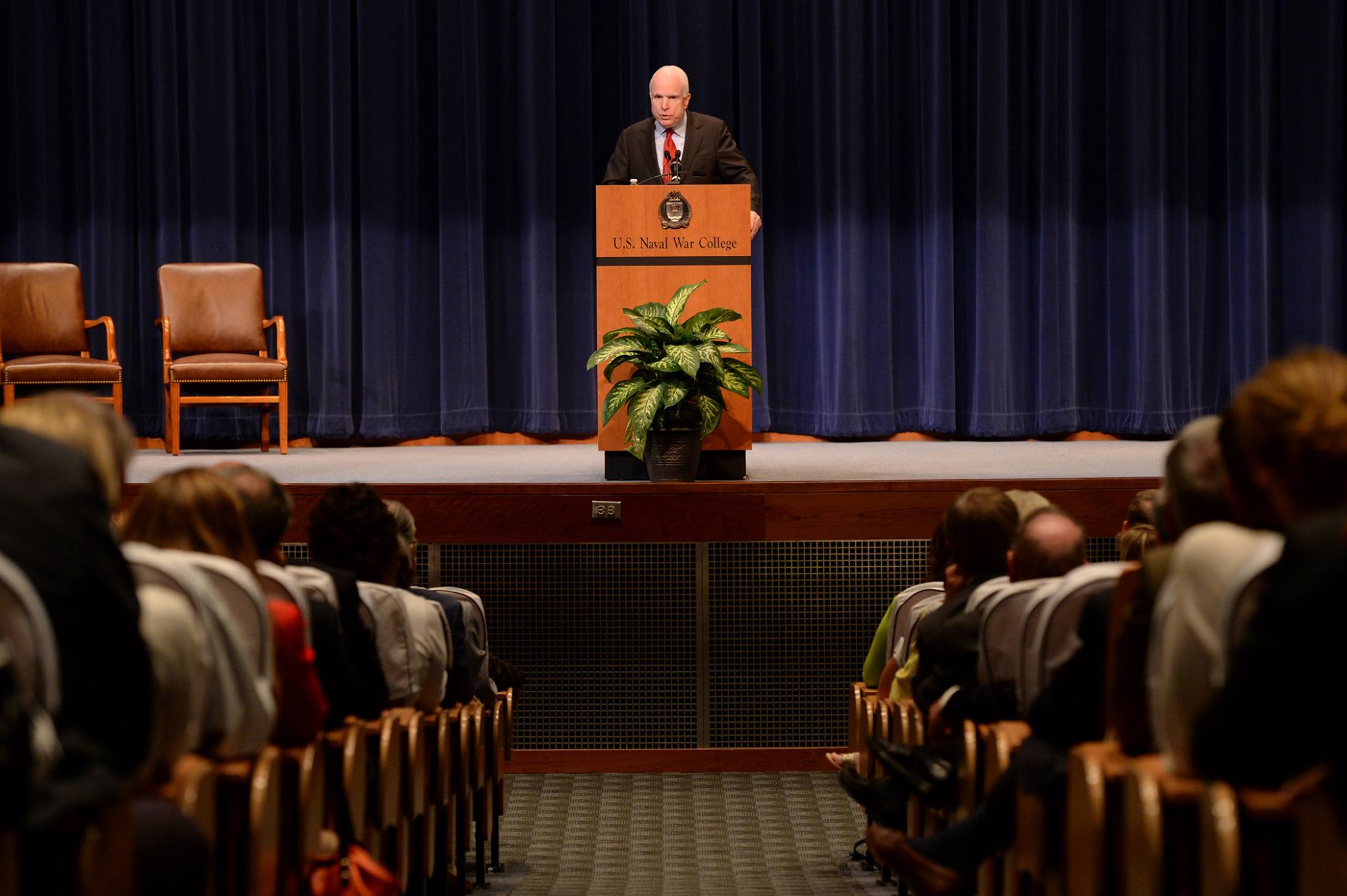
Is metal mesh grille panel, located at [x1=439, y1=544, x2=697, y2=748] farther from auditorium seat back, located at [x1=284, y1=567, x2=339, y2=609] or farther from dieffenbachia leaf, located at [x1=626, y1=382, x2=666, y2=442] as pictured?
auditorium seat back, located at [x1=284, y1=567, x2=339, y2=609]

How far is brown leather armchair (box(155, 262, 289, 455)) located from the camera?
22.7 feet

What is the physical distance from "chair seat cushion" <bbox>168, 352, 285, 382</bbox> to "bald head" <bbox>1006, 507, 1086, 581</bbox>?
16.5 feet

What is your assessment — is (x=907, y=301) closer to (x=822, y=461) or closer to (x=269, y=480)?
(x=822, y=461)

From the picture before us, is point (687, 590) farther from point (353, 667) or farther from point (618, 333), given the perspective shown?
point (353, 667)

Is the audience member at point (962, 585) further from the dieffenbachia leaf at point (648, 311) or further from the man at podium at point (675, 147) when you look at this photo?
the man at podium at point (675, 147)

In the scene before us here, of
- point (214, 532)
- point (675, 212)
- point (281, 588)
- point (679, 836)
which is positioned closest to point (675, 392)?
point (675, 212)

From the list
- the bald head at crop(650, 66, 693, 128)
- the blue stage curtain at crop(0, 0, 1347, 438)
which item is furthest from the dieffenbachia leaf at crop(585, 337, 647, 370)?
the blue stage curtain at crop(0, 0, 1347, 438)

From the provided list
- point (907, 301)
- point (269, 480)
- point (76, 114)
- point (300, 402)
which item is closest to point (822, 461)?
point (907, 301)

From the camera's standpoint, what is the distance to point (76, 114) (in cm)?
773

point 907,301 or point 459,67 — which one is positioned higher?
point 459,67

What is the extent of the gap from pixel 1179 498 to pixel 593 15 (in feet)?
21.1

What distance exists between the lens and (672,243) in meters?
4.99

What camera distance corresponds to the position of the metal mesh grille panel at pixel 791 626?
4.80 meters

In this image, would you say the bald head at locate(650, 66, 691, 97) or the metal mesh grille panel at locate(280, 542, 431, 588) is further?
the bald head at locate(650, 66, 691, 97)
